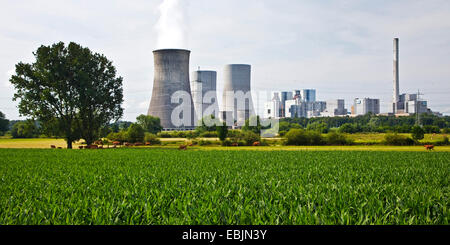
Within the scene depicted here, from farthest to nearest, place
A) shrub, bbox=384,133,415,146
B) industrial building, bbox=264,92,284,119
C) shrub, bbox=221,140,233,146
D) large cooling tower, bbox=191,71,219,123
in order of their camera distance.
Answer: industrial building, bbox=264,92,284,119 → large cooling tower, bbox=191,71,219,123 → shrub, bbox=221,140,233,146 → shrub, bbox=384,133,415,146

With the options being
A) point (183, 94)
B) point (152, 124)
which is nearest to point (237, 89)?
point (152, 124)

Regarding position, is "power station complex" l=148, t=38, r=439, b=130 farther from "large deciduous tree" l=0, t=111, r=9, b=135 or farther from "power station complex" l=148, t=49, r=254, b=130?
"large deciduous tree" l=0, t=111, r=9, b=135

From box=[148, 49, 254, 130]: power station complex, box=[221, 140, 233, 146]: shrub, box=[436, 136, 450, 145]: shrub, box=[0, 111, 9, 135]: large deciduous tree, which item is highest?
box=[148, 49, 254, 130]: power station complex

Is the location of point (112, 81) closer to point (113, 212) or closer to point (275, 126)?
point (275, 126)

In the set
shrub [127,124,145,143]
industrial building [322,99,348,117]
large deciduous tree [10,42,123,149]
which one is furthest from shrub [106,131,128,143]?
industrial building [322,99,348,117]

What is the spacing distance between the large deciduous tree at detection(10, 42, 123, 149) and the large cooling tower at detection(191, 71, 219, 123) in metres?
36.3

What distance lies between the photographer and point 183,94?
1561 inches

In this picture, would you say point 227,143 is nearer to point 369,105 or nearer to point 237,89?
point 237,89

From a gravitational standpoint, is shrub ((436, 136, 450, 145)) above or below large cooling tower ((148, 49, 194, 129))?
below

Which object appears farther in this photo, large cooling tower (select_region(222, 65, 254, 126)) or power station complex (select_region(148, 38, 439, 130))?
large cooling tower (select_region(222, 65, 254, 126))

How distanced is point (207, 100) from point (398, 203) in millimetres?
68427

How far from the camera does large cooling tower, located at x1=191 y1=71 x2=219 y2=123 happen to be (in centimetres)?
6850

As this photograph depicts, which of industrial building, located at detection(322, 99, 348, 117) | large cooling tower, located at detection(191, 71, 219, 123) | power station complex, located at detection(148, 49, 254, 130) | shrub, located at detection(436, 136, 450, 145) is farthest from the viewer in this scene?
industrial building, located at detection(322, 99, 348, 117)

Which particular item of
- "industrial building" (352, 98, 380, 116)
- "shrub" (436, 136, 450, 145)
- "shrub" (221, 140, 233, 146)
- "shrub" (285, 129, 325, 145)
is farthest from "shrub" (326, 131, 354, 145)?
"industrial building" (352, 98, 380, 116)
